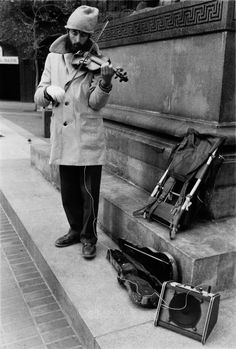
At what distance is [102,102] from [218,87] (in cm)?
114

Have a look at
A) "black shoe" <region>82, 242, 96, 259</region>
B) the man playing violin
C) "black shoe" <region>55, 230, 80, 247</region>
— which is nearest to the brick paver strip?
"black shoe" <region>55, 230, 80, 247</region>

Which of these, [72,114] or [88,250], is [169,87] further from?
[88,250]

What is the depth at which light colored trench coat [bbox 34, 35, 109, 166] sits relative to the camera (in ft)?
11.4

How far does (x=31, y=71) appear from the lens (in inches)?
1184

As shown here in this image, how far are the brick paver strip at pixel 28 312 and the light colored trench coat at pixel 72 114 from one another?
118 cm

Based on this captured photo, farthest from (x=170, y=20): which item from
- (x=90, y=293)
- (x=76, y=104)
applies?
(x=90, y=293)

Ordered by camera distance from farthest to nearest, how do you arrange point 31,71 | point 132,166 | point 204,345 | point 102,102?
point 31,71
point 132,166
point 102,102
point 204,345

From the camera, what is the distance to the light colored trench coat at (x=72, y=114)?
3465 millimetres

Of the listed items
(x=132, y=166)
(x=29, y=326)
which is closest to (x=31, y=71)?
(x=132, y=166)

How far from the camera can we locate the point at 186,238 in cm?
337

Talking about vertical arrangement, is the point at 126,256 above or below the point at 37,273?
above

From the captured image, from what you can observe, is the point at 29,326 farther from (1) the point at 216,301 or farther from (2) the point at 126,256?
(1) the point at 216,301

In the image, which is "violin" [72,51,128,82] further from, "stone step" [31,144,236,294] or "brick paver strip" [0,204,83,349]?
"brick paver strip" [0,204,83,349]

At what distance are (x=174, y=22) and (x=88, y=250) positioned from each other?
2504 millimetres
